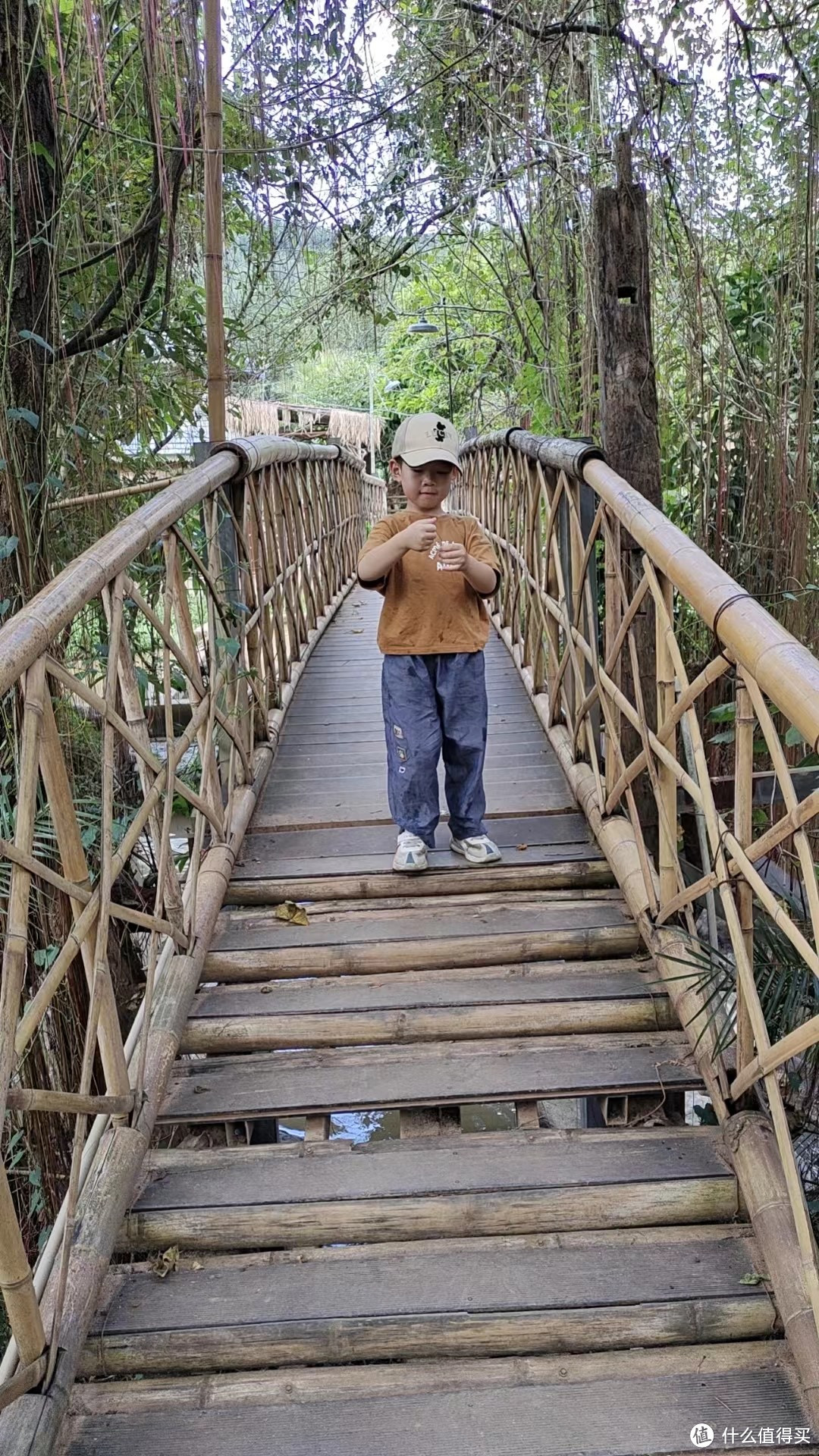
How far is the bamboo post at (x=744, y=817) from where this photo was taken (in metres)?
1.77

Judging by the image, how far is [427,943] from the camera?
252cm

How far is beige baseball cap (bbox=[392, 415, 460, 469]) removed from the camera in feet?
8.63

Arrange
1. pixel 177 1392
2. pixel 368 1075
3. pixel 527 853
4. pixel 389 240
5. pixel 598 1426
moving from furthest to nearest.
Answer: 1. pixel 389 240
2. pixel 527 853
3. pixel 368 1075
4. pixel 177 1392
5. pixel 598 1426

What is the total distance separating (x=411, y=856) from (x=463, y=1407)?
1462 millimetres

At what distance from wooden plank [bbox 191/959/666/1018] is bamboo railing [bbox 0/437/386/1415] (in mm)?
148

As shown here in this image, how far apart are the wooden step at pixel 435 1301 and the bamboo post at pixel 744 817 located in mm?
340

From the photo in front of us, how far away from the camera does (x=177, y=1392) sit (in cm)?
156

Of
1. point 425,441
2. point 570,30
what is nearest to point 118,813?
point 425,441

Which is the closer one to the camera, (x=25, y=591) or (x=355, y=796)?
(x=25, y=591)

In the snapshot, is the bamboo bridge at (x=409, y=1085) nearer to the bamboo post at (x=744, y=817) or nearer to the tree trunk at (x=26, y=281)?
the bamboo post at (x=744, y=817)

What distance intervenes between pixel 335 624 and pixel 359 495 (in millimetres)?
3464

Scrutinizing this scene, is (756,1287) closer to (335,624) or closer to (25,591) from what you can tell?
(25,591)

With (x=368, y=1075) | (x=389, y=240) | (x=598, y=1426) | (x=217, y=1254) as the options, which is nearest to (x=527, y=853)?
(x=368, y=1075)

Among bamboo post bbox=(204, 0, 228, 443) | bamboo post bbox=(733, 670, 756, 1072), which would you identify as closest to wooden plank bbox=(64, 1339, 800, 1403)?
bamboo post bbox=(733, 670, 756, 1072)
